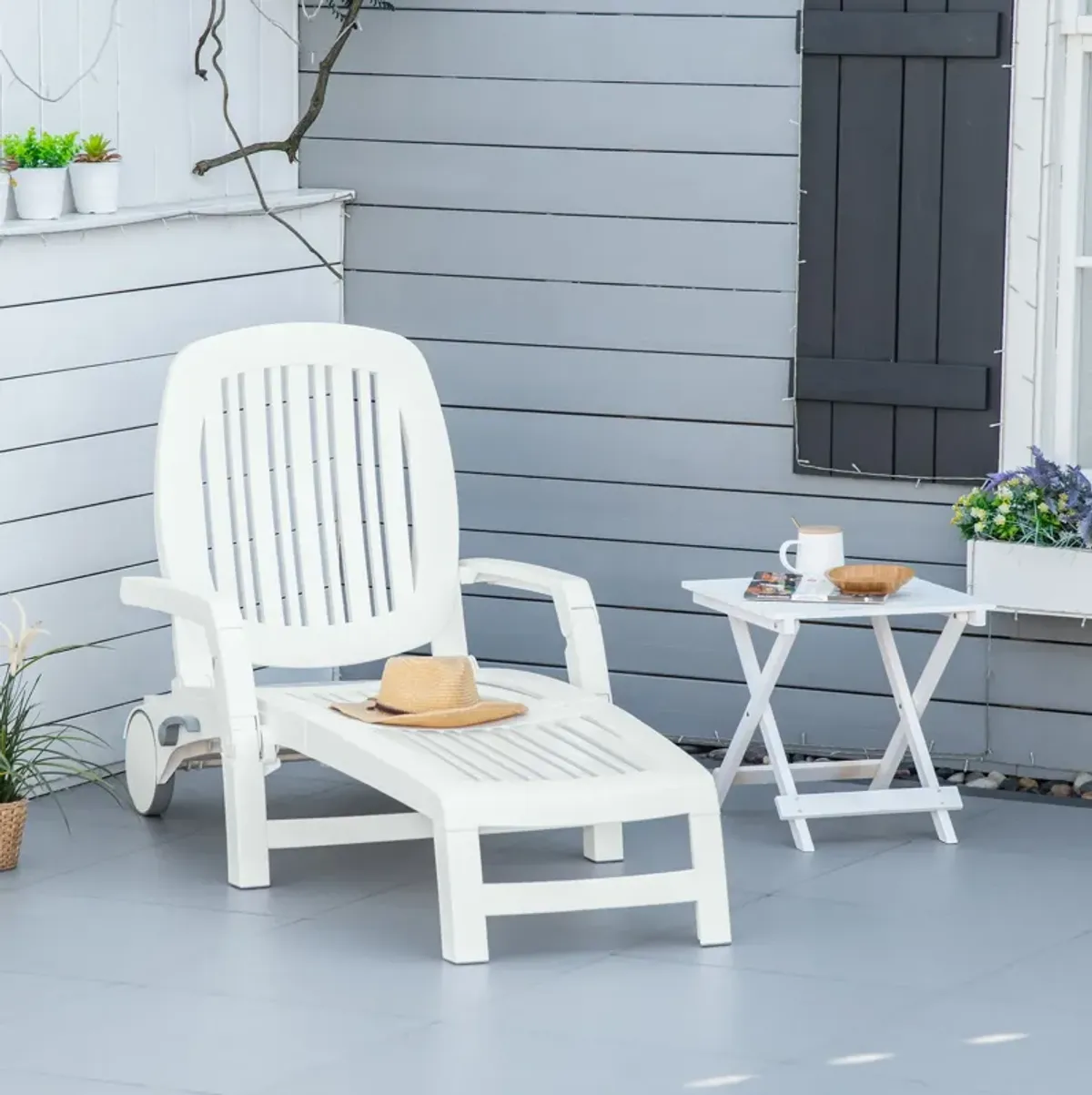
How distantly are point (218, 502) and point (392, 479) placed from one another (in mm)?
453

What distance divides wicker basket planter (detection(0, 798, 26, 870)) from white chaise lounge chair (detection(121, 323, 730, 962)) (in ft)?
1.24

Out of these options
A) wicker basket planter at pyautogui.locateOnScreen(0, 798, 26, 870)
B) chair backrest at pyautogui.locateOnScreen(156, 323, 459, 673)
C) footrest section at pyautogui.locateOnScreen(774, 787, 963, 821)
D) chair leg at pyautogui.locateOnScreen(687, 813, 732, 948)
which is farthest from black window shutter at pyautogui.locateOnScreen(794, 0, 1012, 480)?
wicker basket planter at pyautogui.locateOnScreen(0, 798, 26, 870)

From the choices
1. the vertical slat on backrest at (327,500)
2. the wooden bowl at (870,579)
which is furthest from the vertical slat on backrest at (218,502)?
the wooden bowl at (870,579)

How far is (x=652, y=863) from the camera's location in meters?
4.70

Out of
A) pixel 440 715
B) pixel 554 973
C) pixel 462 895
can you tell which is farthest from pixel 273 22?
pixel 554 973

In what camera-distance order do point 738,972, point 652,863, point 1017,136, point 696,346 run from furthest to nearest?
1. point 696,346
2. point 1017,136
3. point 652,863
4. point 738,972

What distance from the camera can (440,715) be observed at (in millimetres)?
4488

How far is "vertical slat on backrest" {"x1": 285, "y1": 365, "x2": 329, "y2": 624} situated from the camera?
5121 millimetres

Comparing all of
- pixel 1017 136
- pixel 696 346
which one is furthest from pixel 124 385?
pixel 1017 136

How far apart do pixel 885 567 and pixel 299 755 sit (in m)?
1.33

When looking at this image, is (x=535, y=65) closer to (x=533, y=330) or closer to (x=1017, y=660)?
(x=533, y=330)

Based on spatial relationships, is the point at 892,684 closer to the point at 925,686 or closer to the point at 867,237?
the point at 925,686

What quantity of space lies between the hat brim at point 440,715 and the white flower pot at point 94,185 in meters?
1.39

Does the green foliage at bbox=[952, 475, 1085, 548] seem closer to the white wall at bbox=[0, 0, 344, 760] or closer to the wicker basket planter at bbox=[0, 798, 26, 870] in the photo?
the white wall at bbox=[0, 0, 344, 760]
